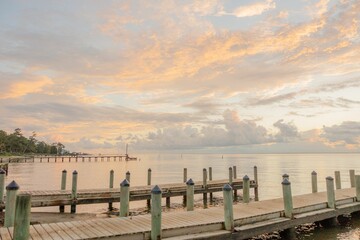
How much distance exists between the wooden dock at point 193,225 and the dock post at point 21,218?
0.67 m

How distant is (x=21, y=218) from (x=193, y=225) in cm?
492

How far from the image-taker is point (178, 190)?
69.9ft

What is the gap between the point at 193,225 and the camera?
30.2ft

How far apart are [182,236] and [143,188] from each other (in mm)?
11758

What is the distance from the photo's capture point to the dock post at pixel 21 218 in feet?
23.4

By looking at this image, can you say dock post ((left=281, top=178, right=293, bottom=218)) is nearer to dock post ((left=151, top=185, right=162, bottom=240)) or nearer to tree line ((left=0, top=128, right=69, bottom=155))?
dock post ((left=151, top=185, right=162, bottom=240))

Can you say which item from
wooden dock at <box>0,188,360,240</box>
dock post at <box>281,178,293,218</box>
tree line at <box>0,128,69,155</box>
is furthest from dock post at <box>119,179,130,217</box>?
tree line at <box>0,128,69,155</box>

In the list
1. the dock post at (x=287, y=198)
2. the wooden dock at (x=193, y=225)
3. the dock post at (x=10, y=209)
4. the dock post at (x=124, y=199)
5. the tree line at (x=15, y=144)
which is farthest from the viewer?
the tree line at (x=15, y=144)

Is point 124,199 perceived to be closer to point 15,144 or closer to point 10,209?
point 10,209

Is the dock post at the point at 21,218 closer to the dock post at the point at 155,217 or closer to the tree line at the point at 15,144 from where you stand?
the dock post at the point at 155,217

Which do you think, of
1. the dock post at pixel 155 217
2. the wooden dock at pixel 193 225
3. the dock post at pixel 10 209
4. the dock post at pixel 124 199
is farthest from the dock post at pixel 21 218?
the dock post at pixel 124 199

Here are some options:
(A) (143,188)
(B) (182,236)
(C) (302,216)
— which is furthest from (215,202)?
(B) (182,236)

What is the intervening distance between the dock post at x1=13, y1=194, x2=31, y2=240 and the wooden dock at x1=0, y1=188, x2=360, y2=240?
0.67 metres

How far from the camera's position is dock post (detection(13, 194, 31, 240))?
23.4 feet
